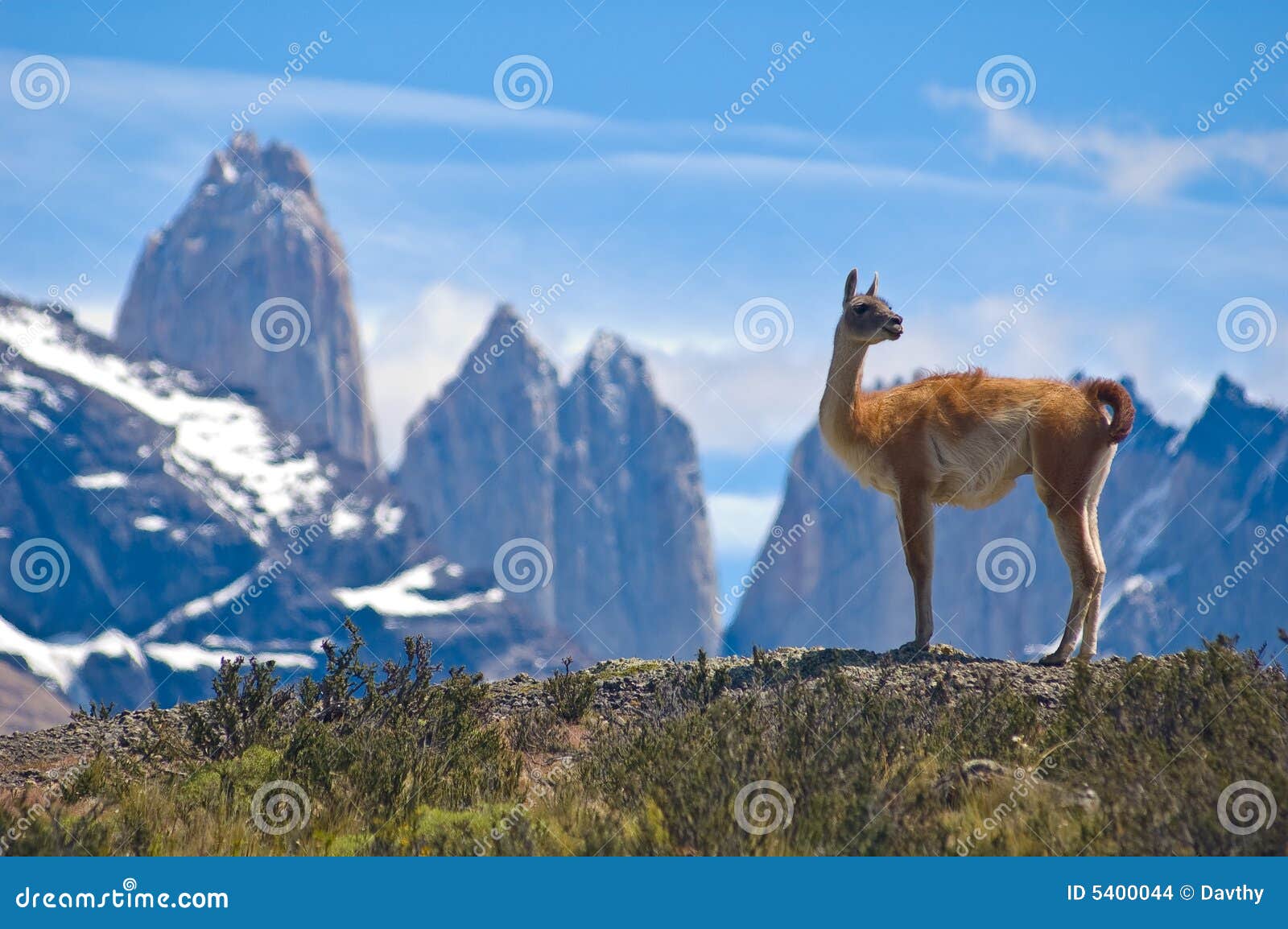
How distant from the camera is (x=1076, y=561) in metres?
15.4

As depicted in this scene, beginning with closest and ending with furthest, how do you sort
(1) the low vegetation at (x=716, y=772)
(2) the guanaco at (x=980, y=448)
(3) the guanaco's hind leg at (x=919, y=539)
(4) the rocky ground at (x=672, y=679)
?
(1) the low vegetation at (x=716, y=772)
(4) the rocky ground at (x=672, y=679)
(3) the guanaco's hind leg at (x=919, y=539)
(2) the guanaco at (x=980, y=448)

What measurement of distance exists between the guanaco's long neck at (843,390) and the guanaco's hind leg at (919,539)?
3.31ft

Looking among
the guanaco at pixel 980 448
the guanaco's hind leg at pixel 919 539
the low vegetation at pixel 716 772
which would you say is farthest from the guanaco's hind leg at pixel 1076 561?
the guanaco's hind leg at pixel 919 539

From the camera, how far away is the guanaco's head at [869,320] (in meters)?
15.7

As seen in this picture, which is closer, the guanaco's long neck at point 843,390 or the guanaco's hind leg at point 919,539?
the guanaco's hind leg at point 919,539

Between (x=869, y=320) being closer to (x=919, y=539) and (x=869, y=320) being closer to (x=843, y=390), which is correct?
(x=843, y=390)

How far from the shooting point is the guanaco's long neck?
614 inches

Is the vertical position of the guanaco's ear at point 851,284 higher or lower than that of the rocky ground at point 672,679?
higher

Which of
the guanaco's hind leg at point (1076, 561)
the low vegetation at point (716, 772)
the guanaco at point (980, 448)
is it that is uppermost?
the guanaco at point (980, 448)

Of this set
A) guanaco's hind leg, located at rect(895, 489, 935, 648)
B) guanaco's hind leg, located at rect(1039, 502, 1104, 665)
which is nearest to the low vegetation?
guanaco's hind leg, located at rect(1039, 502, 1104, 665)

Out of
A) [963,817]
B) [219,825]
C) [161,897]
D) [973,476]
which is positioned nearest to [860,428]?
[973,476]

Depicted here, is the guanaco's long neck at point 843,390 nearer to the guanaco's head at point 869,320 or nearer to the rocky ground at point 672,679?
the guanaco's head at point 869,320

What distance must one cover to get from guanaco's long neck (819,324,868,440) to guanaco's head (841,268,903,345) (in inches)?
5.3

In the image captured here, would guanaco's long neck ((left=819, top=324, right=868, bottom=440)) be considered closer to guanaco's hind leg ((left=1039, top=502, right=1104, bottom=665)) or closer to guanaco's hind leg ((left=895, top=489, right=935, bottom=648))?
guanaco's hind leg ((left=895, top=489, right=935, bottom=648))
